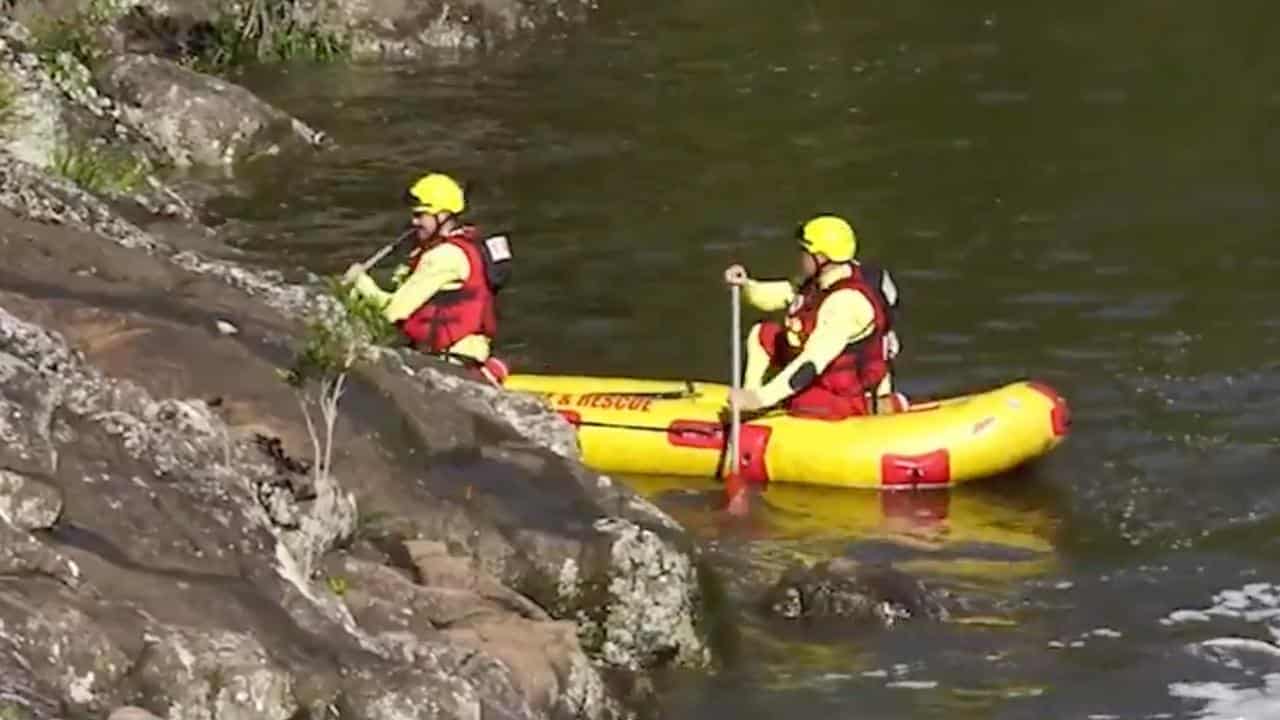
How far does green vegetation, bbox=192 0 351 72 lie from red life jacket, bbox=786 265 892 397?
12969mm

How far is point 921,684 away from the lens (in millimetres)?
9805

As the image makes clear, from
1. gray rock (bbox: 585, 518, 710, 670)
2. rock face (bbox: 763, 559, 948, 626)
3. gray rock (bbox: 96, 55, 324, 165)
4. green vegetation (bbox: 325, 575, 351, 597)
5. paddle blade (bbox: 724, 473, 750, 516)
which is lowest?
green vegetation (bbox: 325, 575, 351, 597)

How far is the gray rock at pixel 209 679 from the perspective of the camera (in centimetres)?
677

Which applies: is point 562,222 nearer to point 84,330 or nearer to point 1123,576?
point 1123,576

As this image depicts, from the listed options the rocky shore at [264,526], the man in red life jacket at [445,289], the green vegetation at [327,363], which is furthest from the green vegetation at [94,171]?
the green vegetation at [327,363]

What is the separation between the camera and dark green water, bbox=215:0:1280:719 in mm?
10352

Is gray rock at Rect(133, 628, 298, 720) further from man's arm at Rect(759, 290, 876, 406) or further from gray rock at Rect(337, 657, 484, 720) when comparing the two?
man's arm at Rect(759, 290, 876, 406)

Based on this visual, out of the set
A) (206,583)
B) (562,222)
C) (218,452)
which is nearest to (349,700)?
(206,583)

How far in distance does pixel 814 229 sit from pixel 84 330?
5233 millimetres

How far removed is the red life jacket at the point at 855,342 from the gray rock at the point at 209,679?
664cm

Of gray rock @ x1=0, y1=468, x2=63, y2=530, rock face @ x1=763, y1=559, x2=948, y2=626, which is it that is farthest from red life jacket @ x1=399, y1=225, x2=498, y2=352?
gray rock @ x1=0, y1=468, x2=63, y2=530

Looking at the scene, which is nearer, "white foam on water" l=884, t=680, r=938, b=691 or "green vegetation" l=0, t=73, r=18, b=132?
"white foam on water" l=884, t=680, r=938, b=691

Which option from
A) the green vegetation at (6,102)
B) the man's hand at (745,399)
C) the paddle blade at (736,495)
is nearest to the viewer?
the green vegetation at (6,102)

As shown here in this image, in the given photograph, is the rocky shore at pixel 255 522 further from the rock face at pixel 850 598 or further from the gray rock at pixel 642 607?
the rock face at pixel 850 598
